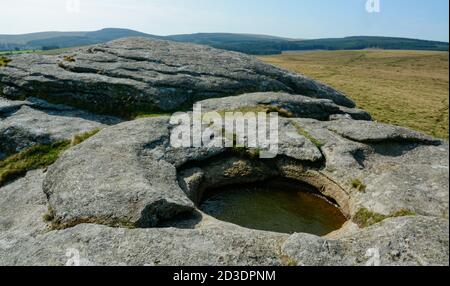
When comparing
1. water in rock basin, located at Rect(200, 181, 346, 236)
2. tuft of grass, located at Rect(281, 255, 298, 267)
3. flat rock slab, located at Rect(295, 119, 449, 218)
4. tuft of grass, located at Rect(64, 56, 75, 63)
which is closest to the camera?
tuft of grass, located at Rect(281, 255, 298, 267)

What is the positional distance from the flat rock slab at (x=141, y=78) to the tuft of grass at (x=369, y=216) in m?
A: 20.2

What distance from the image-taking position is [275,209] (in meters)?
22.0

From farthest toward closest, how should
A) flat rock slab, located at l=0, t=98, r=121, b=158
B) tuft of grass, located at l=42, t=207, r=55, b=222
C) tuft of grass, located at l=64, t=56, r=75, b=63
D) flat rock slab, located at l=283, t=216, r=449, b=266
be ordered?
tuft of grass, located at l=64, t=56, r=75, b=63, flat rock slab, located at l=0, t=98, r=121, b=158, tuft of grass, located at l=42, t=207, r=55, b=222, flat rock slab, located at l=283, t=216, r=449, b=266

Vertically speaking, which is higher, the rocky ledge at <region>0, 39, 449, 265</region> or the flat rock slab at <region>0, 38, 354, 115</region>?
the flat rock slab at <region>0, 38, 354, 115</region>

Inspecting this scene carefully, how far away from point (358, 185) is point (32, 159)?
21.0m

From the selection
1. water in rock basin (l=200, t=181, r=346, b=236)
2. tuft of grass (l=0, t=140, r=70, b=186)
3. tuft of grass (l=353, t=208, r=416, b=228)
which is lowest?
water in rock basin (l=200, t=181, r=346, b=236)

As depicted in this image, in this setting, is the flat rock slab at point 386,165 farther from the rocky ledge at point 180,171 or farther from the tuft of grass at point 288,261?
the tuft of grass at point 288,261

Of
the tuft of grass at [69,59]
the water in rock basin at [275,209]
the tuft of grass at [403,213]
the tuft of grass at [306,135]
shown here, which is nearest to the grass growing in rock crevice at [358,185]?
the water in rock basin at [275,209]

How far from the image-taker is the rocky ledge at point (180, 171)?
1419 cm

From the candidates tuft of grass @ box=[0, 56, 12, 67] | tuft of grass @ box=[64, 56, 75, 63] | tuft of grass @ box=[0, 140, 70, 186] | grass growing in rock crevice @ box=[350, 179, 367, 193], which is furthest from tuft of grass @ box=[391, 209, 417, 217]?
tuft of grass @ box=[0, 56, 12, 67]

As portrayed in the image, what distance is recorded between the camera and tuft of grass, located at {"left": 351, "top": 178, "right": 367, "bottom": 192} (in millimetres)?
21109

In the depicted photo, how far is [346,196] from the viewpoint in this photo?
2173 centimetres

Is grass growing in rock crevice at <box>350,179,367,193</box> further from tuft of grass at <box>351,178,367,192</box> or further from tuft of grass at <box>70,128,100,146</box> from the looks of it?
tuft of grass at <box>70,128,100,146</box>

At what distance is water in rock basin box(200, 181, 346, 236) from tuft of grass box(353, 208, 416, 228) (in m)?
1.58
